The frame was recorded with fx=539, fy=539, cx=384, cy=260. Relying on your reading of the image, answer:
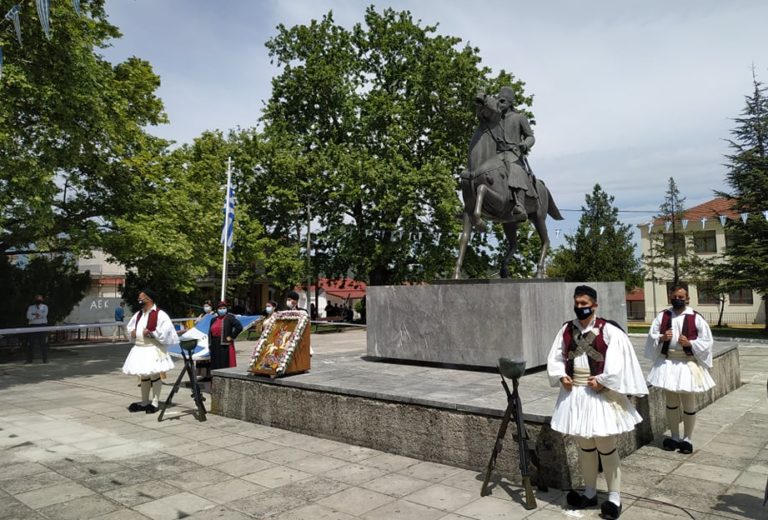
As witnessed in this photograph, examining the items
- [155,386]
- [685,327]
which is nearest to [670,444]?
[685,327]

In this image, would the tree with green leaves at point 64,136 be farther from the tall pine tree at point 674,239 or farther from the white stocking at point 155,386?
the tall pine tree at point 674,239

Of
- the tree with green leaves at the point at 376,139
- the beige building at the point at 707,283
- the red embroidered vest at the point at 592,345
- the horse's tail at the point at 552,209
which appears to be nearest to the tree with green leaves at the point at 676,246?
the beige building at the point at 707,283

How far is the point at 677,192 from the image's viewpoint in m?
42.4

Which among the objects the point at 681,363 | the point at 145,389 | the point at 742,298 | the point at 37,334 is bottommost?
the point at 742,298

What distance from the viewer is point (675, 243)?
4106 cm

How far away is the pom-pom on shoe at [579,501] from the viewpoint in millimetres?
4660

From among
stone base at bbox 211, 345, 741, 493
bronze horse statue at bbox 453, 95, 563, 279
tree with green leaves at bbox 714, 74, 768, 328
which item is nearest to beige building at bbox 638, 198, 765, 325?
tree with green leaves at bbox 714, 74, 768, 328

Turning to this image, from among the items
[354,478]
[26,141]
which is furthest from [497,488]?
[26,141]

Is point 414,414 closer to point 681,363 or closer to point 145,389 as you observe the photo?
point 681,363

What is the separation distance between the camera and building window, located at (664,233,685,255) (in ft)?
134

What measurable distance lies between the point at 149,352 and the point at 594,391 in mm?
7431

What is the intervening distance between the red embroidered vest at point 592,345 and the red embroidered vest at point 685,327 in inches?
102

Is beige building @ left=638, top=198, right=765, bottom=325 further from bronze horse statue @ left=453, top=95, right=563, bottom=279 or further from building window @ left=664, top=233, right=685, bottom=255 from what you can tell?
bronze horse statue @ left=453, top=95, right=563, bottom=279

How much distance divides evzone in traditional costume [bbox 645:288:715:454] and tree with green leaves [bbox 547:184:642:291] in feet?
113
